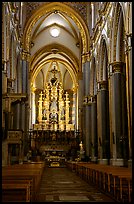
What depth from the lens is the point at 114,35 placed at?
19062 mm

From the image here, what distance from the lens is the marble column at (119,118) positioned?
59.4 ft

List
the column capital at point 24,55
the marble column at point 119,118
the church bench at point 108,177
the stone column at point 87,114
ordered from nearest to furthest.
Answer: the church bench at point 108,177 < the marble column at point 119,118 < the stone column at point 87,114 < the column capital at point 24,55

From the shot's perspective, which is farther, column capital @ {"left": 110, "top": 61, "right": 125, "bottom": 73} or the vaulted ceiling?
the vaulted ceiling

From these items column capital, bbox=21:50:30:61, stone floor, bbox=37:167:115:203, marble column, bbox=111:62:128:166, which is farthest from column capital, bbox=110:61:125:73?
column capital, bbox=21:50:30:61

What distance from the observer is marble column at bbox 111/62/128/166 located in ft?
59.4

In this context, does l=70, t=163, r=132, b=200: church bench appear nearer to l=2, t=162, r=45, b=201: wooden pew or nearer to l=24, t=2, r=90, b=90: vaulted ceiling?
l=2, t=162, r=45, b=201: wooden pew

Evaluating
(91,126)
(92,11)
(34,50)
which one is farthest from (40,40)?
(91,126)

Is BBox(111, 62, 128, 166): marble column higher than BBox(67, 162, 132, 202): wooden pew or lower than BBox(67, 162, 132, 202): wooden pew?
higher

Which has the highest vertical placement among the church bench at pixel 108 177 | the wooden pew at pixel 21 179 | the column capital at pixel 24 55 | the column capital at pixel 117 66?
the column capital at pixel 24 55

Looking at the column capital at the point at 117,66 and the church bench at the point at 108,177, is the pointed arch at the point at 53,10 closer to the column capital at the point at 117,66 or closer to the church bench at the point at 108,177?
the column capital at the point at 117,66

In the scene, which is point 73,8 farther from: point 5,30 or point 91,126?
point 5,30

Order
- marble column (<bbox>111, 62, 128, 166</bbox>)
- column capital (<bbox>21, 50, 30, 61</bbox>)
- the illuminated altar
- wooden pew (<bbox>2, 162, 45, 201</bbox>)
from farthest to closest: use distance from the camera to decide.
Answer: the illuminated altar → column capital (<bbox>21, 50, 30, 61</bbox>) → marble column (<bbox>111, 62, 128, 166</bbox>) → wooden pew (<bbox>2, 162, 45, 201</bbox>)

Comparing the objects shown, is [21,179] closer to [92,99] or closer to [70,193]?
[70,193]

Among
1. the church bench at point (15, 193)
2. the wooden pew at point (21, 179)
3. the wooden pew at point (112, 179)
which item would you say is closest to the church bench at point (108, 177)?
the wooden pew at point (112, 179)
